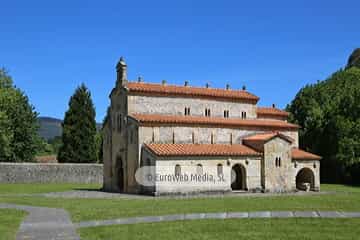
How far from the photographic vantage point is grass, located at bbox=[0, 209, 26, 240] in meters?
17.1

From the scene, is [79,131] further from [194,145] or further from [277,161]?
[277,161]

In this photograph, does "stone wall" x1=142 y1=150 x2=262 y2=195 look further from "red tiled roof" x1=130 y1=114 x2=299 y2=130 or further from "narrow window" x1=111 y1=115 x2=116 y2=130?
"narrow window" x1=111 y1=115 x2=116 y2=130

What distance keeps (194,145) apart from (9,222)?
78.6 ft

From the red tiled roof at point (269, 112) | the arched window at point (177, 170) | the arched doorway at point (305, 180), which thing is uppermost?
the red tiled roof at point (269, 112)

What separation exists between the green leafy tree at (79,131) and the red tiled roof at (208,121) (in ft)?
102

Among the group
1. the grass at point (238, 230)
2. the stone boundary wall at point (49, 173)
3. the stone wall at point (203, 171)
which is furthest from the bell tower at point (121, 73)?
the grass at point (238, 230)

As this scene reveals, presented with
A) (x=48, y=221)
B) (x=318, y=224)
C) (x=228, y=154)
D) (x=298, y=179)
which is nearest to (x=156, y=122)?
(x=228, y=154)

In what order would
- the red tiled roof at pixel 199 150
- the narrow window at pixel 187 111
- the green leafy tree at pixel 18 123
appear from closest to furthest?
the red tiled roof at pixel 199 150
the narrow window at pixel 187 111
the green leafy tree at pixel 18 123

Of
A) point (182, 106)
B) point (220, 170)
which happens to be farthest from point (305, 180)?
point (182, 106)

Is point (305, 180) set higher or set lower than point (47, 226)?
higher

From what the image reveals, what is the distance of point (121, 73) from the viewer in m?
44.7

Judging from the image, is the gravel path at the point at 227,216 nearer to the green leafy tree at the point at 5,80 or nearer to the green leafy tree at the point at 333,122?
the green leafy tree at the point at 333,122

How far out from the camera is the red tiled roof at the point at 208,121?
1637 inches

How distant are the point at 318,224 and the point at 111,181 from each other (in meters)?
31.4
